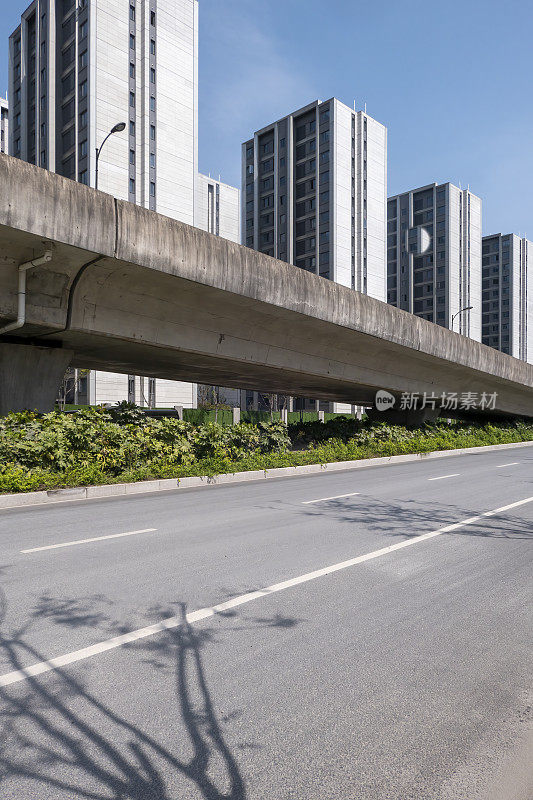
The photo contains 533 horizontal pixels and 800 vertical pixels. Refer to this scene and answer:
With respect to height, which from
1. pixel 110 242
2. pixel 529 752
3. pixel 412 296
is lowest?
pixel 529 752

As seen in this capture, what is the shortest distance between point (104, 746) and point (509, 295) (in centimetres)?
12085

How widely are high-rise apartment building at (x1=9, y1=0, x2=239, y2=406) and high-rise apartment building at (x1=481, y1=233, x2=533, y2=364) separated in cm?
7736

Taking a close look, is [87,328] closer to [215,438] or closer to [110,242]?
[110,242]

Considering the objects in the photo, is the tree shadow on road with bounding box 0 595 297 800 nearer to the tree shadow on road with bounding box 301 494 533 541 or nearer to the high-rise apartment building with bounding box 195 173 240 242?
the tree shadow on road with bounding box 301 494 533 541

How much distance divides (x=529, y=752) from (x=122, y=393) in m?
49.2

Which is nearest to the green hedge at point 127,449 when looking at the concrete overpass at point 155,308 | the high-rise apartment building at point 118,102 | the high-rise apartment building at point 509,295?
A: the concrete overpass at point 155,308

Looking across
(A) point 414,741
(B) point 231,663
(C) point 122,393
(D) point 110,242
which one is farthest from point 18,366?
(C) point 122,393

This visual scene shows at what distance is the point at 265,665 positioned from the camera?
12.5 ft

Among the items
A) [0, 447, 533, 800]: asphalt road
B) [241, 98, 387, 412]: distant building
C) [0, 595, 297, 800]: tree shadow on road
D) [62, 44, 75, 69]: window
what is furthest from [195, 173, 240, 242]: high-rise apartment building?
[0, 595, 297, 800]: tree shadow on road

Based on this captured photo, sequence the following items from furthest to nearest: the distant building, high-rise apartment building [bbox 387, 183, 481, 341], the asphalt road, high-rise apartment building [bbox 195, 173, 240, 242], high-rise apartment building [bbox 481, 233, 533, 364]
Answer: high-rise apartment building [bbox 481, 233, 533, 364] < high-rise apartment building [bbox 195, 173, 240, 242] < high-rise apartment building [bbox 387, 183, 481, 341] < the distant building < the asphalt road

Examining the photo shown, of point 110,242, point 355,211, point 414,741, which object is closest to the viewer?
point 414,741

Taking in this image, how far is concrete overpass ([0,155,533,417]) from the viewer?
37.8ft

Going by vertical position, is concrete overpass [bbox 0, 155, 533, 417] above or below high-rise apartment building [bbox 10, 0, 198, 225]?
below

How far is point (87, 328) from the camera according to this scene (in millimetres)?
13516
